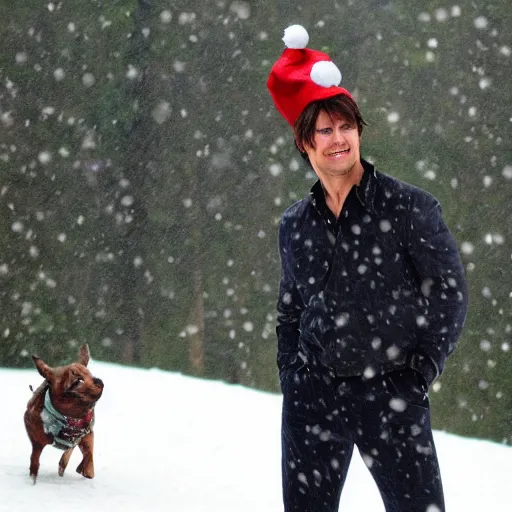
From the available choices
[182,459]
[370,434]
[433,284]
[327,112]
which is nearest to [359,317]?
[433,284]

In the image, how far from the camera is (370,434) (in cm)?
244

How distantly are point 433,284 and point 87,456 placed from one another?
7.05 feet

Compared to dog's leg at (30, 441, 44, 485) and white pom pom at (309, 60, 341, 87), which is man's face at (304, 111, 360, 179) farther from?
dog's leg at (30, 441, 44, 485)

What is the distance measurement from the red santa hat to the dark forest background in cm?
250

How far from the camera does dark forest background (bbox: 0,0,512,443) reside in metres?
5.02

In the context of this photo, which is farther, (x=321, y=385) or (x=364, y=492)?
(x=364, y=492)

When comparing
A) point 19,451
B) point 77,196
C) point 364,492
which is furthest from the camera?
point 77,196

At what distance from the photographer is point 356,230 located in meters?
2.52

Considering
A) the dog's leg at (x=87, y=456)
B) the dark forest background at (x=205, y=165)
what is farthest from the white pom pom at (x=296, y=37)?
the dark forest background at (x=205, y=165)

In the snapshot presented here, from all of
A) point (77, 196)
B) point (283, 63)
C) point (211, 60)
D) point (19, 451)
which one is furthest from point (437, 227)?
point (77, 196)

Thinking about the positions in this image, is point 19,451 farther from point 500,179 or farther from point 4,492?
point 500,179

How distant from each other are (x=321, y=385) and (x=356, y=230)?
463 mm

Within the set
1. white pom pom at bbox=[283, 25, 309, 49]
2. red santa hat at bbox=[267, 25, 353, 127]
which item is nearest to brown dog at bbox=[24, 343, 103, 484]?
red santa hat at bbox=[267, 25, 353, 127]

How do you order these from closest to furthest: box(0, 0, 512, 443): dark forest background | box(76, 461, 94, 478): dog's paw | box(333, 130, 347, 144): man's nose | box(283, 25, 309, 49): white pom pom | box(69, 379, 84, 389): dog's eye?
1. box(333, 130, 347, 144): man's nose
2. box(283, 25, 309, 49): white pom pom
3. box(69, 379, 84, 389): dog's eye
4. box(76, 461, 94, 478): dog's paw
5. box(0, 0, 512, 443): dark forest background
